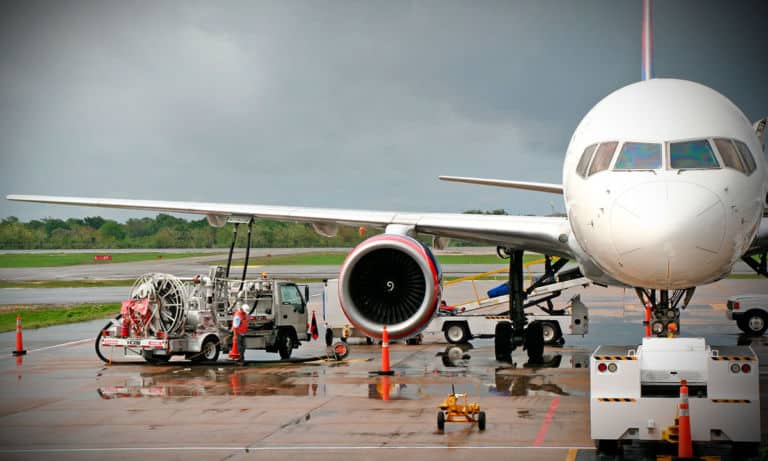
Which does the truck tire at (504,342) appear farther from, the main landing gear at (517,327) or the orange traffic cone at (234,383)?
the orange traffic cone at (234,383)

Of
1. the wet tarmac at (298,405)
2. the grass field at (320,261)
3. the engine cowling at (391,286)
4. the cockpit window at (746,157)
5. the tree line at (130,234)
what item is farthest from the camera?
the tree line at (130,234)

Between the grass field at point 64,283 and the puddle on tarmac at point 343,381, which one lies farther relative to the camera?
the grass field at point 64,283

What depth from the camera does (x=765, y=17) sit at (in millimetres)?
15602

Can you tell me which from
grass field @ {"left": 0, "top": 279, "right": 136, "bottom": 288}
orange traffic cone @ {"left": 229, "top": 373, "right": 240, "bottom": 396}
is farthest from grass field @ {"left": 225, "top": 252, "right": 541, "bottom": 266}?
orange traffic cone @ {"left": 229, "top": 373, "right": 240, "bottom": 396}

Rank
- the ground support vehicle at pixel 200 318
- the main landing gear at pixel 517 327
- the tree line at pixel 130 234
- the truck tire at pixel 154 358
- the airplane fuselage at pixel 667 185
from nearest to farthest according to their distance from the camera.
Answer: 1. the airplane fuselage at pixel 667 185
2. the main landing gear at pixel 517 327
3. the ground support vehicle at pixel 200 318
4. the truck tire at pixel 154 358
5. the tree line at pixel 130 234

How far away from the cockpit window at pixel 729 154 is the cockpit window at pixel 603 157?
109 cm

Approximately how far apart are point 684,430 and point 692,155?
9.29 ft

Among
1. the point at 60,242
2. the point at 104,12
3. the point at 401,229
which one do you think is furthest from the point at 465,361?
the point at 60,242

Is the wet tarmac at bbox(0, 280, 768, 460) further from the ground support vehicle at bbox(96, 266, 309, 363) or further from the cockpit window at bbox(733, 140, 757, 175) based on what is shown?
the cockpit window at bbox(733, 140, 757, 175)

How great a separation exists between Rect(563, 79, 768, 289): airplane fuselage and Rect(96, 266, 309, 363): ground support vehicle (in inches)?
373

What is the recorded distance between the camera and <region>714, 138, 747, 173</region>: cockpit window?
922 cm

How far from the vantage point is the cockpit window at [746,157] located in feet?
30.8

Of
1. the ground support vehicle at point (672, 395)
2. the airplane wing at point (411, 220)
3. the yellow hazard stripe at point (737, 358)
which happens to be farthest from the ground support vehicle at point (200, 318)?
the yellow hazard stripe at point (737, 358)

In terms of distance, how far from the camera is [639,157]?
9.38 meters
